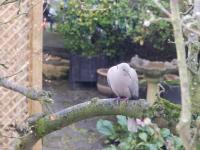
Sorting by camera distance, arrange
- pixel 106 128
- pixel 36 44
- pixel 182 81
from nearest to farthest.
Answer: pixel 182 81, pixel 36 44, pixel 106 128

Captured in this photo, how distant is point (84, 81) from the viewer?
773 centimetres

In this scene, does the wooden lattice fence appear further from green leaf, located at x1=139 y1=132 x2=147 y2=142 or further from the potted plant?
the potted plant

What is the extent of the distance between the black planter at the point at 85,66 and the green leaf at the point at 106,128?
6.55ft

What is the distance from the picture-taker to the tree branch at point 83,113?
259 cm

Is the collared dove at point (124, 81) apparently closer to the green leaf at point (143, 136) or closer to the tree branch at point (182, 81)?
the green leaf at point (143, 136)

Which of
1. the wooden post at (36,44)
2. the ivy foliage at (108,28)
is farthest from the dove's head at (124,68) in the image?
the ivy foliage at (108,28)

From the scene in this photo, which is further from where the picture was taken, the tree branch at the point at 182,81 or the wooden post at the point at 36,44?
the wooden post at the point at 36,44

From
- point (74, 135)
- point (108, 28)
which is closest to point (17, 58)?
point (74, 135)

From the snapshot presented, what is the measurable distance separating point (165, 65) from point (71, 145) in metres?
1.35

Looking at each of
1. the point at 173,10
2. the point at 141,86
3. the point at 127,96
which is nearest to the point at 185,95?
the point at 173,10

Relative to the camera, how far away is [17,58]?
15.8ft

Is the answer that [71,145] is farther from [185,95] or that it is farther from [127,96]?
[185,95]

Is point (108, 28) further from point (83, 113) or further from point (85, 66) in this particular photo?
point (83, 113)

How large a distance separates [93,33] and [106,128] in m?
2.02
